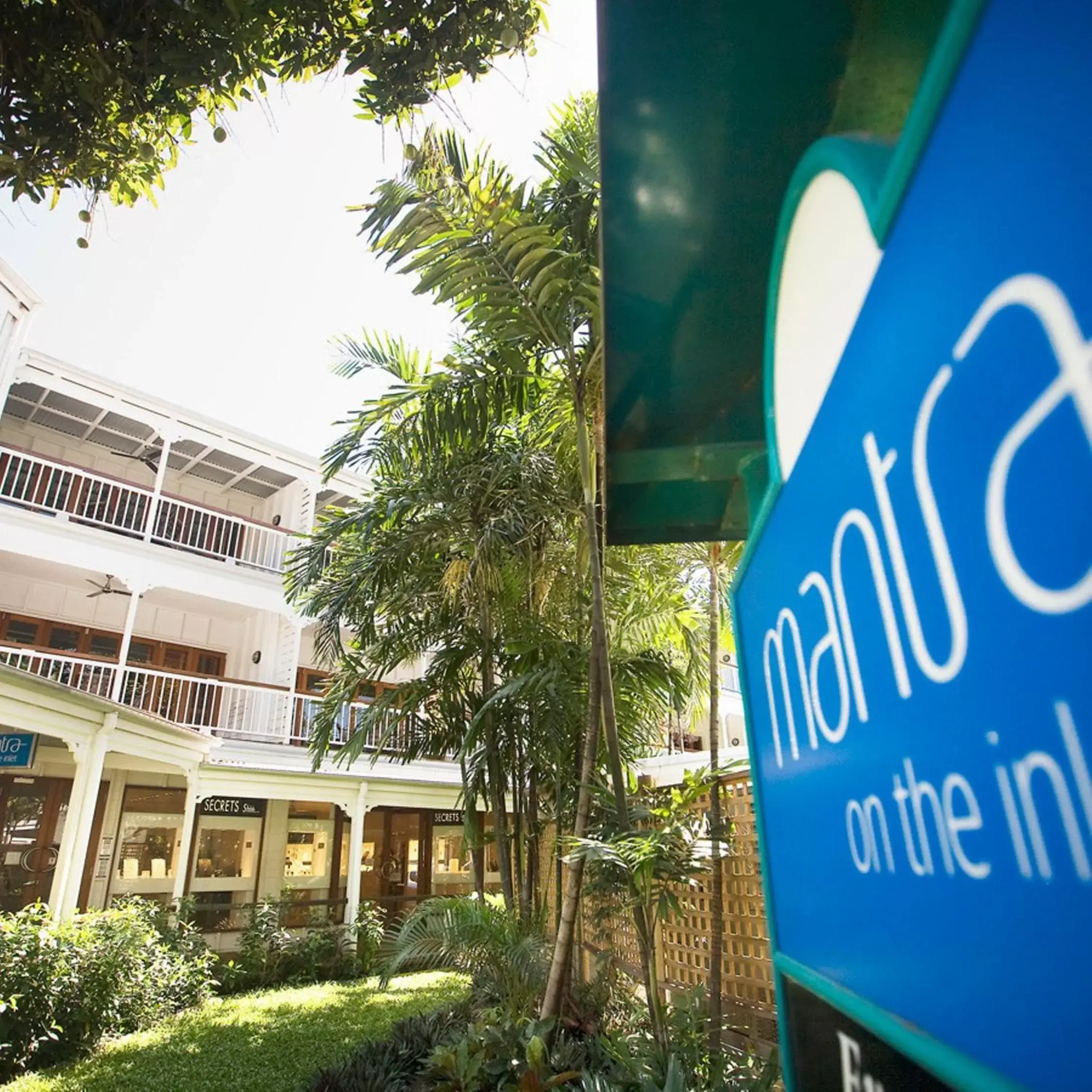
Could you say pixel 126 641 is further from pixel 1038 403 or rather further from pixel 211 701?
pixel 1038 403

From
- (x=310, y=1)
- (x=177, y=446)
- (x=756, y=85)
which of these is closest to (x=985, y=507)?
(x=756, y=85)

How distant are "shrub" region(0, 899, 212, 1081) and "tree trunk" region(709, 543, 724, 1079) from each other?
18.1ft

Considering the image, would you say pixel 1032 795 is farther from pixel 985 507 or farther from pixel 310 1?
pixel 310 1

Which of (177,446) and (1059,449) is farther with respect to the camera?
(177,446)

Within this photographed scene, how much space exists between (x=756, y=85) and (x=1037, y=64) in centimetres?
60

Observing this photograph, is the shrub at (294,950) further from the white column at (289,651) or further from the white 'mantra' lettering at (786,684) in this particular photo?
the white 'mantra' lettering at (786,684)

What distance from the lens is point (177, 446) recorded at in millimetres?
12891

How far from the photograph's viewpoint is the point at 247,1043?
6543 millimetres

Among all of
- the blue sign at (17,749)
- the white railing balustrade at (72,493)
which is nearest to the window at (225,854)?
the white railing balustrade at (72,493)

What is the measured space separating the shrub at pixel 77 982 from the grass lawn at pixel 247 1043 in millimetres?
203

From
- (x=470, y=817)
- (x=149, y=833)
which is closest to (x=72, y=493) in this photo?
(x=149, y=833)

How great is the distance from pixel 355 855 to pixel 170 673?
4.03m

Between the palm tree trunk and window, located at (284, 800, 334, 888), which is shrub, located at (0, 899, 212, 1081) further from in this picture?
the palm tree trunk

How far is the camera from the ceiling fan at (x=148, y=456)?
12.6 meters
